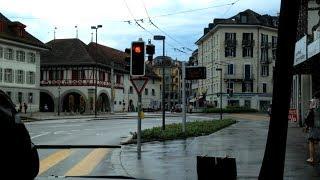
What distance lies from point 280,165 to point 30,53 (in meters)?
71.7

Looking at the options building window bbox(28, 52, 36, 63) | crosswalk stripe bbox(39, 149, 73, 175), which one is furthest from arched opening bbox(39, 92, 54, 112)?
crosswalk stripe bbox(39, 149, 73, 175)

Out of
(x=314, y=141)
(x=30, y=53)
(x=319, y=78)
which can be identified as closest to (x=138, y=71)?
(x=314, y=141)

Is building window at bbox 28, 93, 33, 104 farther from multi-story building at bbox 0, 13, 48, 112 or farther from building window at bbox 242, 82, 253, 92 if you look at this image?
building window at bbox 242, 82, 253, 92

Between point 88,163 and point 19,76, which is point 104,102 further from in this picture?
point 88,163

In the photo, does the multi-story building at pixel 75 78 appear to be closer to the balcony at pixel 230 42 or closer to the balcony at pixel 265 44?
the balcony at pixel 230 42

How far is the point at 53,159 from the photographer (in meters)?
18.8

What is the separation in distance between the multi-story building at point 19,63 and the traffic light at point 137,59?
180ft

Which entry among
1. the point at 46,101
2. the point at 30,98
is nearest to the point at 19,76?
the point at 30,98

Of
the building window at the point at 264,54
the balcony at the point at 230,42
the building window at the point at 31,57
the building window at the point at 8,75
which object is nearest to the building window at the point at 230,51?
the balcony at the point at 230,42

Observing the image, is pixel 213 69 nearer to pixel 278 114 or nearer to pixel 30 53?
pixel 30 53

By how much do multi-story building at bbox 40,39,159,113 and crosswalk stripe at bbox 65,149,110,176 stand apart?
69507 millimetres

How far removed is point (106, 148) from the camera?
23.3 m

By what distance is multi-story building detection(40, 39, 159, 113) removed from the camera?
9494 cm

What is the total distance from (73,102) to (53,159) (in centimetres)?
7673
